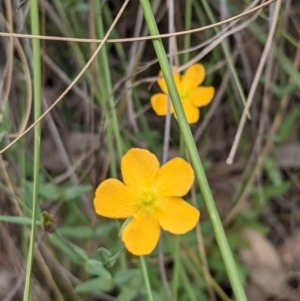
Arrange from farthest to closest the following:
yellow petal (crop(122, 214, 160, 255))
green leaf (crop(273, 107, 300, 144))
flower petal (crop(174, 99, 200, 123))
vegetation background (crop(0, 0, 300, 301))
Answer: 1. green leaf (crop(273, 107, 300, 144))
2. vegetation background (crop(0, 0, 300, 301))
3. flower petal (crop(174, 99, 200, 123))
4. yellow petal (crop(122, 214, 160, 255))

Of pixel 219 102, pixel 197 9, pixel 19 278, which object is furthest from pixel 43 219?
pixel 219 102

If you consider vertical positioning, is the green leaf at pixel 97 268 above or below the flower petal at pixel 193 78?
below

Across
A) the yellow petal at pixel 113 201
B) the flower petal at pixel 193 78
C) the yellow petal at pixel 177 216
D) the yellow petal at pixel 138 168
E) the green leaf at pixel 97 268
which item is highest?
the flower petal at pixel 193 78

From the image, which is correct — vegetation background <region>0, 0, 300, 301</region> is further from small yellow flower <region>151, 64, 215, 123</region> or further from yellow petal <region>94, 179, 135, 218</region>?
yellow petal <region>94, 179, 135, 218</region>

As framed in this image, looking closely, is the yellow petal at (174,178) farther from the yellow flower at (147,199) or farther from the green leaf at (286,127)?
the green leaf at (286,127)

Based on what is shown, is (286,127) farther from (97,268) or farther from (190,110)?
(97,268)

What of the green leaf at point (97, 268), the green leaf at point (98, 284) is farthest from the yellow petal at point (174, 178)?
the green leaf at point (98, 284)

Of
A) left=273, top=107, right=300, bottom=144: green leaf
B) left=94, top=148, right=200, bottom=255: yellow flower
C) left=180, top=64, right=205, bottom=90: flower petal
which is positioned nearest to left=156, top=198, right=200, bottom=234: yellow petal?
left=94, top=148, right=200, bottom=255: yellow flower

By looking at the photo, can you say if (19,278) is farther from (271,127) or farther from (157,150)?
(271,127)
